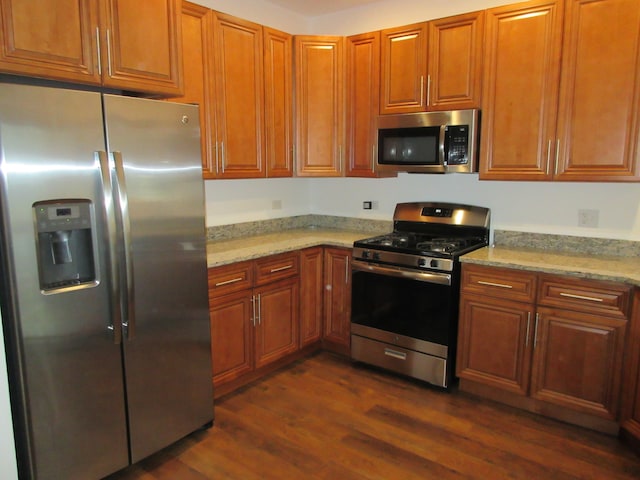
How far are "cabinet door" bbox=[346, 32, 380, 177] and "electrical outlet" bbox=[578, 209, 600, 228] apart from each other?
1.41 metres

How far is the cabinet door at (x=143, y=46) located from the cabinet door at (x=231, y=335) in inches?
48.4

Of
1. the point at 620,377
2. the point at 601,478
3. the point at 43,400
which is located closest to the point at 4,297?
the point at 43,400

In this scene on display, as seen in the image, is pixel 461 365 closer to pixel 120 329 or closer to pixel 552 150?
pixel 552 150

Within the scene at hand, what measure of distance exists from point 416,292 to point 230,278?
47.2 inches

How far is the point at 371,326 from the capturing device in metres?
3.30

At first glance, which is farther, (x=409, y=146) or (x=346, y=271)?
(x=346, y=271)

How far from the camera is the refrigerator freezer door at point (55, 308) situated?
1732 mm

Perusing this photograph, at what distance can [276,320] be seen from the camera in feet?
10.6

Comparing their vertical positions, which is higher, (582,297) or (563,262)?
(563,262)

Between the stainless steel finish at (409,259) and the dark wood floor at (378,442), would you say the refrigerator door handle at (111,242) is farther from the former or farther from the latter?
the stainless steel finish at (409,259)

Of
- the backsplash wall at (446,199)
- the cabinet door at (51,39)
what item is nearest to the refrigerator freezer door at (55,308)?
the cabinet door at (51,39)

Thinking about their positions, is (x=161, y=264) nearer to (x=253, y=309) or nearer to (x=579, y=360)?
(x=253, y=309)

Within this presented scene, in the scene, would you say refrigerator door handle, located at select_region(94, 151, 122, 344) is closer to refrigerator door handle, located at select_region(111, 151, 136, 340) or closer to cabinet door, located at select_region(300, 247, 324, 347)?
refrigerator door handle, located at select_region(111, 151, 136, 340)

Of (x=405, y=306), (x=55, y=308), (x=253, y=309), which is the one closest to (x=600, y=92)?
(x=405, y=306)
